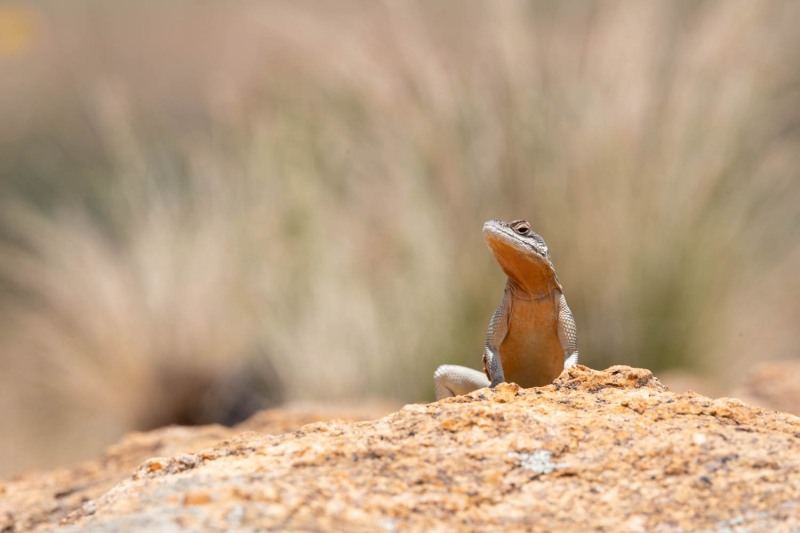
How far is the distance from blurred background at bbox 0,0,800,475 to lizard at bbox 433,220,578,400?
3.62 m

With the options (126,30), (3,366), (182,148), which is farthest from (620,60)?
(126,30)

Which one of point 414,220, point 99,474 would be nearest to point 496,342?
point 99,474

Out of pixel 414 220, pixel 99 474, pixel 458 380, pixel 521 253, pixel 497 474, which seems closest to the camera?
pixel 497 474

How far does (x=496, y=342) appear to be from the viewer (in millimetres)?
4418

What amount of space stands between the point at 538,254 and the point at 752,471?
1.79 metres

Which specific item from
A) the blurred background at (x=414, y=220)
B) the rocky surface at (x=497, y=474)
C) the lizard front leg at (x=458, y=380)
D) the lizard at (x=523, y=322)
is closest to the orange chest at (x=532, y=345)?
the lizard at (x=523, y=322)

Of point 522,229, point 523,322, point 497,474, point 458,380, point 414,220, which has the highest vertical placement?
point 414,220

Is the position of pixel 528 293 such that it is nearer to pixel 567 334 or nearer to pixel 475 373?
pixel 567 334

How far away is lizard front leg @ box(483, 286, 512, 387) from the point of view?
4227 millimetres

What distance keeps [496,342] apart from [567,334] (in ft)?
0.93

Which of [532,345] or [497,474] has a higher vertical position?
[532,345]

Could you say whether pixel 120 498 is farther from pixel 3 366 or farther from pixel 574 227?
pixel 3 366

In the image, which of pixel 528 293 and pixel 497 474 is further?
pixel 528 293

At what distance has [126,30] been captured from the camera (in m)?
36.3
